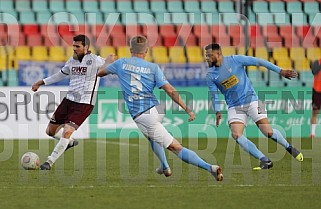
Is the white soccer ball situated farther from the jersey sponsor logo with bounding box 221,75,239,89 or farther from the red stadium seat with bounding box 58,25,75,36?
the red stadium seat with bounding box 58,25,75,36

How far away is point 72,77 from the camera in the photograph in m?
13.7

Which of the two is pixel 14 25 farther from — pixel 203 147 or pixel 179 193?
pixel 179 193

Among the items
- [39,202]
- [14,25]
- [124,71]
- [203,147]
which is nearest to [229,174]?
[124,71]

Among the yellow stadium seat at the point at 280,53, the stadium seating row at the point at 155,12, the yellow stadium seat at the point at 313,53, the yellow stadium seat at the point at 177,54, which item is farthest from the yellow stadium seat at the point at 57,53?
the yellow stadium seat at the point at 313,53

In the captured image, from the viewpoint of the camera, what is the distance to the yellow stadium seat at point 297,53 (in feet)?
84.6

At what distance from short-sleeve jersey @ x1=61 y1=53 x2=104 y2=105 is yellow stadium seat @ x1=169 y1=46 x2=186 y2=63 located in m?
11.2

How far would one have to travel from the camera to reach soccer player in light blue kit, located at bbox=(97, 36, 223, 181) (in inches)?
437

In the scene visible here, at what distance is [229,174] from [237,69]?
1711 millimetres

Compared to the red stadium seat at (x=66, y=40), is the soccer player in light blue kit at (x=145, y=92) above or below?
below

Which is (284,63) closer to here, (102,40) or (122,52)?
(122,52)

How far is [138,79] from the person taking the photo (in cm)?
1123

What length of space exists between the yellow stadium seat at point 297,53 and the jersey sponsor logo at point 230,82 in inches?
490

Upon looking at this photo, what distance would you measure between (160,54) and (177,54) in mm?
499

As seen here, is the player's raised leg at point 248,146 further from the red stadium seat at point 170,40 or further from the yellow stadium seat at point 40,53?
the red stadium seat at point 170,40
